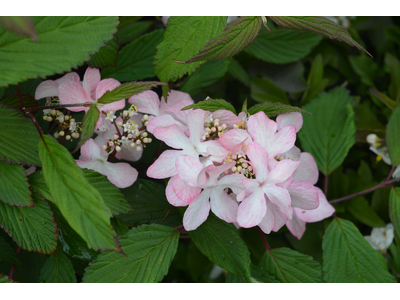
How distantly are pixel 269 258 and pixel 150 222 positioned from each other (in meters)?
0.21

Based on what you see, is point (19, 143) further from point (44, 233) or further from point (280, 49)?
point (280, 49)

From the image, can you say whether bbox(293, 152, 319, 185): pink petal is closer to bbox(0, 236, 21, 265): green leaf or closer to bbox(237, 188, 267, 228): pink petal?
bbox(237, 188, 267, 228): pink petal

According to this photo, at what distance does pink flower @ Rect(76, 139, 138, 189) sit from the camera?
432 millimetres

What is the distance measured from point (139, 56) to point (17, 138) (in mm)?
275

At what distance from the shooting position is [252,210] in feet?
1.19

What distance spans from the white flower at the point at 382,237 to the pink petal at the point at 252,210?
0.45 m

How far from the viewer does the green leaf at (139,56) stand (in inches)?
22.6

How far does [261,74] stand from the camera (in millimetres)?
779

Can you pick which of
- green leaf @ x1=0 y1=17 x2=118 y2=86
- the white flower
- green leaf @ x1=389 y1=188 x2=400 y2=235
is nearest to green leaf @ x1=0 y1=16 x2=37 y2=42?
green leaf @ x1=0 y1=17 x2=118 y2=86

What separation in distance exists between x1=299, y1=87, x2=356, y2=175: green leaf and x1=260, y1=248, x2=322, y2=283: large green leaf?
188mm

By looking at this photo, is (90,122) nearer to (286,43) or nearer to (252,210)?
(252,210)

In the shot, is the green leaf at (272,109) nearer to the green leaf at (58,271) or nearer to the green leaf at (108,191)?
the green leaf at (108,191)

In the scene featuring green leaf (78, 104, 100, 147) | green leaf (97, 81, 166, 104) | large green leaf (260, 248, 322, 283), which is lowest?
large green leaf (260, 248, 322, 283)

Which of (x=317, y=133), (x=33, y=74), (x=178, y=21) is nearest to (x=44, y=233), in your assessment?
(x=33, y=74)
